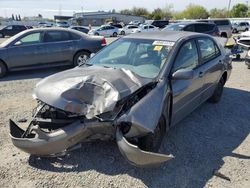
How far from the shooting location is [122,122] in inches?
125

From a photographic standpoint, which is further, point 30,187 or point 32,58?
point 32,58

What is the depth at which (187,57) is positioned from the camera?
4.43 metres

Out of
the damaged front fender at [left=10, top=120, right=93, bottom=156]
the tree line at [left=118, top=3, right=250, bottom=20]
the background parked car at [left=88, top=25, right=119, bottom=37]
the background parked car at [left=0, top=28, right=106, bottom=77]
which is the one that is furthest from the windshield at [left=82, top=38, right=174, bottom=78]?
the tree line at [left=118, top=3, right=250, bottom=20]

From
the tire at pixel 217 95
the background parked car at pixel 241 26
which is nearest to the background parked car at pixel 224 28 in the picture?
the tire at pixel 217 95

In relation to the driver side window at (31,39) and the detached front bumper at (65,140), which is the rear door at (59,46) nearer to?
the driver side window at (31,39)

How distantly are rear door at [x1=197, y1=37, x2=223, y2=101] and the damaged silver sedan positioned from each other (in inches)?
23.8

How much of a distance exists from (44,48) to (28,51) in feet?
1.74

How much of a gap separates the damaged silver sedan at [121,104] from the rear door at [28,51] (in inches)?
209

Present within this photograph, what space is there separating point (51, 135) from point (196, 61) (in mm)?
2736

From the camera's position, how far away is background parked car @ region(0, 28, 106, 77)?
8.96 m

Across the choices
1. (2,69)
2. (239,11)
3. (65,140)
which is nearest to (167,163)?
(65,140)

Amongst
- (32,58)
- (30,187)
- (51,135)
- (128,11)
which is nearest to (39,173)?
(30,187)

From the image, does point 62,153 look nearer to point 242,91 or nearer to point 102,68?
point 102,68

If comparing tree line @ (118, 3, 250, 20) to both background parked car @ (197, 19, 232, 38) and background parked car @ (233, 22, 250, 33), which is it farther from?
background parked car @ (197, 19, 232, 38)
